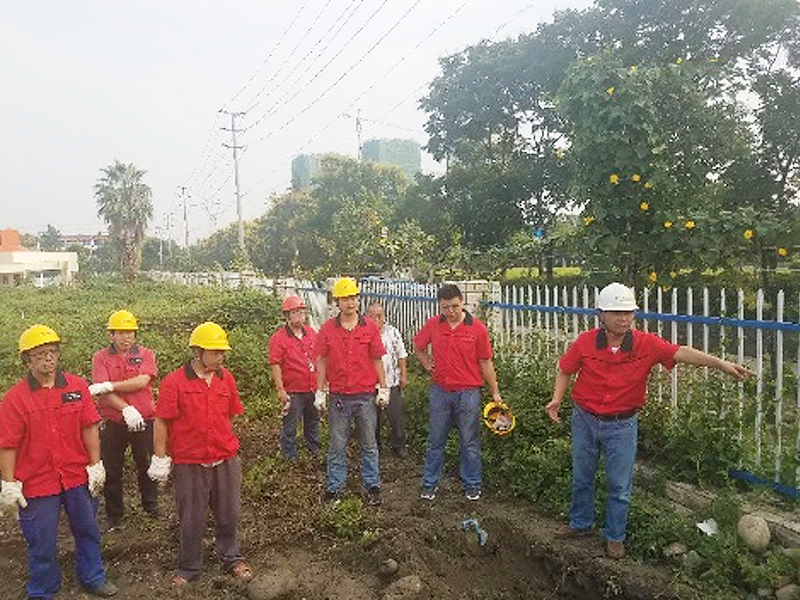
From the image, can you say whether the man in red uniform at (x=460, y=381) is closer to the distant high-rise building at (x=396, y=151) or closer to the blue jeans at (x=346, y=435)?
the blue jeans at (x=346, y=435)

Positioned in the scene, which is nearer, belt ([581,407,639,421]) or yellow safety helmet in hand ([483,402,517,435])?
belt ([581,407,639,421])

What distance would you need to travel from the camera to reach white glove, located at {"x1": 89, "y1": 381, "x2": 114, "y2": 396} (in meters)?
5.07

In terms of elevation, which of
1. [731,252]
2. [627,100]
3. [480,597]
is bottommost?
[480,597]

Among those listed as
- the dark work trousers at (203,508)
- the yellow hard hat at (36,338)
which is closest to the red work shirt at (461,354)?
the dark work trousers at (203,508)

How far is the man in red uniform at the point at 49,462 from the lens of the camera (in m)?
4.15

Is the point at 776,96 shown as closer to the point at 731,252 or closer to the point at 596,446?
the point at 731,252

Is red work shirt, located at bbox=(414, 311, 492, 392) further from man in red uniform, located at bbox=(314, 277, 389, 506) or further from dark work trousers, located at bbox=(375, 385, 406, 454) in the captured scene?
dark work trousers, located at bbox=(375, 385, 406, 454)

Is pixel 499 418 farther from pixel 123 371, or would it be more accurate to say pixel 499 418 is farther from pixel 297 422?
pixel 123 371

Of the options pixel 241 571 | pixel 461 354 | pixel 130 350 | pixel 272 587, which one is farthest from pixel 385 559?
pixel 130 350

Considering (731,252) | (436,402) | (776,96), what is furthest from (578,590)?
(776,96)

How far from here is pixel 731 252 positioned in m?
5.93

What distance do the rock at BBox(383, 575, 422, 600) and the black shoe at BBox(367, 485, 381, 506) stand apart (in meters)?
1.32

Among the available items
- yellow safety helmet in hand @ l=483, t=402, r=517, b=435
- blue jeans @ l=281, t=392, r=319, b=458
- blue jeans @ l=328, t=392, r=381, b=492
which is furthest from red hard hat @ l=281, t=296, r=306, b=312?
yellow safety helmet in hand @ l=483, t=402, r=517, b=435

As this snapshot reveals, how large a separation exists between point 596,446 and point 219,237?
67790mm
